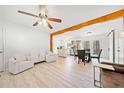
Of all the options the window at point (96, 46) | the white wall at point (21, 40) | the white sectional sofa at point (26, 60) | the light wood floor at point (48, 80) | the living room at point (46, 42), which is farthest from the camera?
the window at point (96, 46)

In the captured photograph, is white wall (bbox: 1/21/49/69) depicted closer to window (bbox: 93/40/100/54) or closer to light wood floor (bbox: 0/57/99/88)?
light wood floor (bbox: 0/57/99/88)

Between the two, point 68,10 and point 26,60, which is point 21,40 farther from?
point 68,10

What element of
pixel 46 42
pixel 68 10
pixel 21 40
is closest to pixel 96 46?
pixel 46 42

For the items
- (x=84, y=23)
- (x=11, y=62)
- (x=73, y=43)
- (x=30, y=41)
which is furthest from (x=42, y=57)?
(x=73, y=43)

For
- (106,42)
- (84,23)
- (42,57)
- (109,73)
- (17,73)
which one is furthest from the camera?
(106,42)

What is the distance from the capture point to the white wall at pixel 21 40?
4.73 meters

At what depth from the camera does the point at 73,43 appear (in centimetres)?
1151

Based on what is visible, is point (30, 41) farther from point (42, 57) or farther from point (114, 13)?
point (114, 13)

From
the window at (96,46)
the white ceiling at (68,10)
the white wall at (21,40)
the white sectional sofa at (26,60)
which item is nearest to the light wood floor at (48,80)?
the white sectional sofa at (26,60)

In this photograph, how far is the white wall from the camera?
473cm

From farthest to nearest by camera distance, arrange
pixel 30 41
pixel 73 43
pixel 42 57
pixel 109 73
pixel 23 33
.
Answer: pixel 73 43
pixel 42 57
pixel 30 41
pixel 23 33
pixel 109 73

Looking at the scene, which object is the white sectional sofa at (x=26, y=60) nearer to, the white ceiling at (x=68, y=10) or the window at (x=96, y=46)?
the white ceiling at (x=68, y=10)

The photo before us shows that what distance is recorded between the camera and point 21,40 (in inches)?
215
